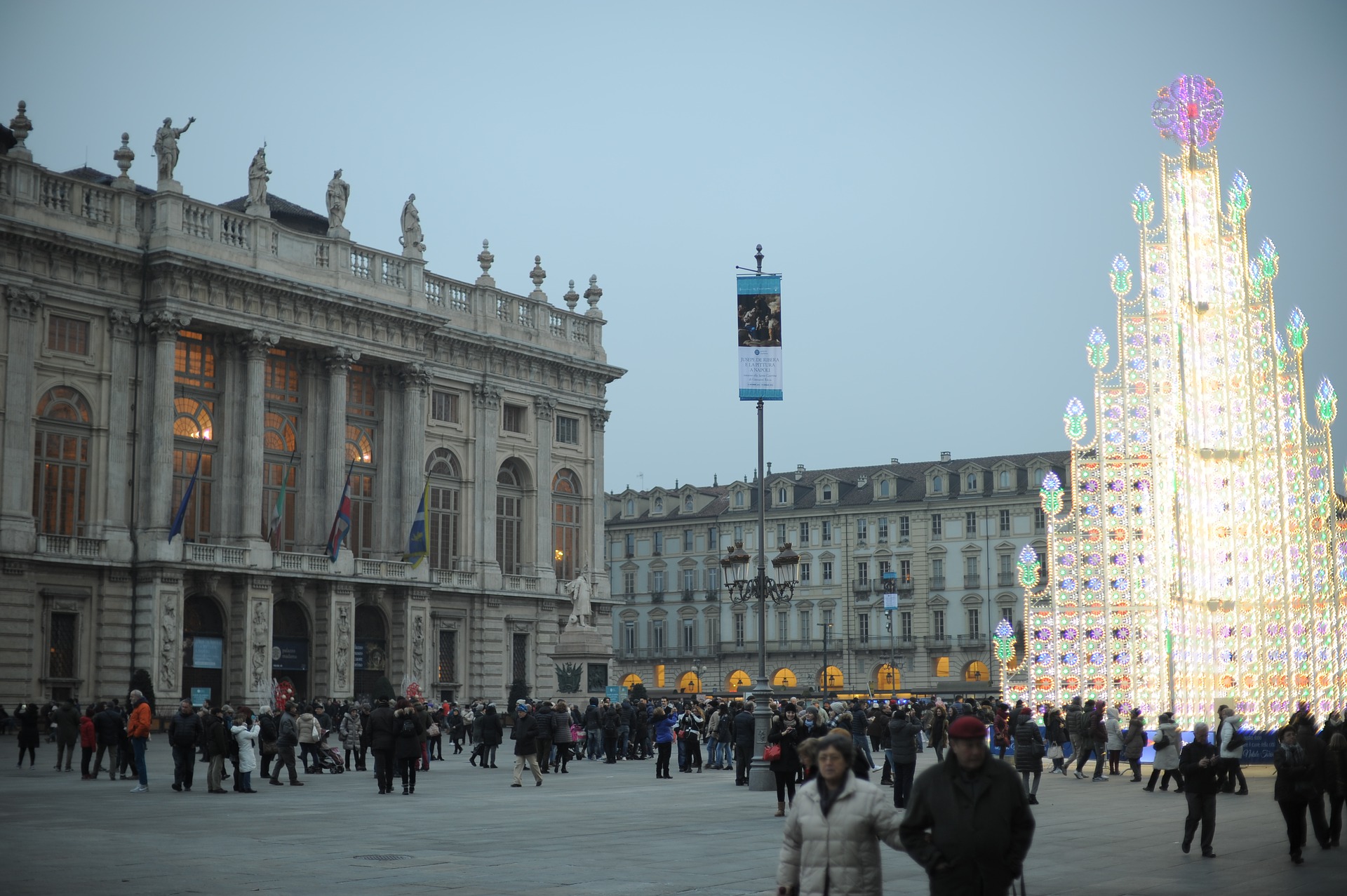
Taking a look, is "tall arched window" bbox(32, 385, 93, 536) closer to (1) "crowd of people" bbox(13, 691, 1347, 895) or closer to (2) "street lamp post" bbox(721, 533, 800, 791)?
(1) "crowd of people" bbox(13, 691, 1347, 895)

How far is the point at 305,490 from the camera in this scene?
53.8 meters

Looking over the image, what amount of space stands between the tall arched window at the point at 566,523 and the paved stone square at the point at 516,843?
37008mm

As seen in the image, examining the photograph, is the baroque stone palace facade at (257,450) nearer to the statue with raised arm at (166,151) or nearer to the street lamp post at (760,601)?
Result: the statue with raised arm at (166,151)

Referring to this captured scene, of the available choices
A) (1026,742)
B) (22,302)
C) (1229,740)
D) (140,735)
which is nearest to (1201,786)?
(1229,740)

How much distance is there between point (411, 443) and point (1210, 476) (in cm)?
3439

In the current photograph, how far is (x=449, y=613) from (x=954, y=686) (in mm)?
36825

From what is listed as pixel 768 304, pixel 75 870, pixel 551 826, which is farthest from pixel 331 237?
pixel 75 870

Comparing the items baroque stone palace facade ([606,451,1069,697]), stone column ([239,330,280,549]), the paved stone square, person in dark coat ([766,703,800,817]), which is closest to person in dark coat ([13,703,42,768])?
the paved stone square

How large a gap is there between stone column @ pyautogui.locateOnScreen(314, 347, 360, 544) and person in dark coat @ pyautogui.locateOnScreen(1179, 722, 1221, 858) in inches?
1645

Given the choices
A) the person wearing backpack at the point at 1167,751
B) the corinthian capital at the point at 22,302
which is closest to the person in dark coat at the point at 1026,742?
the person wearing backpack at the point at 1167,751

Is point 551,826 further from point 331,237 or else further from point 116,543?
point 331,237

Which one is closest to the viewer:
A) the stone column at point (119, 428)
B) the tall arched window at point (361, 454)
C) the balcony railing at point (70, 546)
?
the balcony railing at point (70, 546)

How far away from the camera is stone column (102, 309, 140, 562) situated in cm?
4812

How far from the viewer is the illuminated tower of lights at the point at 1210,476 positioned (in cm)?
2781
